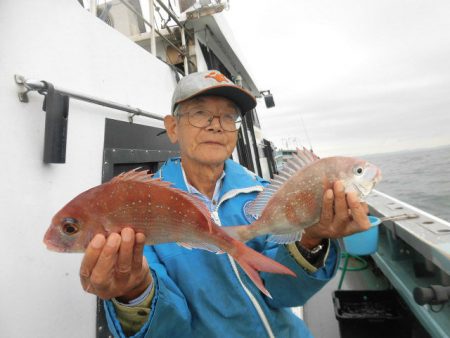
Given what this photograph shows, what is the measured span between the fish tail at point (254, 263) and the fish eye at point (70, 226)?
0.69m

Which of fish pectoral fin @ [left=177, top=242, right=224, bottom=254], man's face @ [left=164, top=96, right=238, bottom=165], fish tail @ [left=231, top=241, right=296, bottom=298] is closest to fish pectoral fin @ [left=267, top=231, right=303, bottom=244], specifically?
fish tail @ [left=231, top=241, right=296, bottom=298]

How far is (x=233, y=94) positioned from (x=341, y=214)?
3.49ft

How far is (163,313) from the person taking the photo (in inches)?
57.5

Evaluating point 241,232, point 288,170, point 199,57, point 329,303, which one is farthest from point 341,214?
point 199,57

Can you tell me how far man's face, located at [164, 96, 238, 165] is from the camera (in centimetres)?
181

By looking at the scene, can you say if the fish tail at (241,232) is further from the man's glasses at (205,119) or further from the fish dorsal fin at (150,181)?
the man's glasses at (205,119)

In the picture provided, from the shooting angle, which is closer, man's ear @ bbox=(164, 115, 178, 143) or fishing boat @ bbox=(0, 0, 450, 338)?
fishing boat @ bbox=(0, 0, 450, 338)

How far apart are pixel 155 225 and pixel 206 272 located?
2.23 feet

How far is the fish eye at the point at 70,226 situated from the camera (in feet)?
3.67

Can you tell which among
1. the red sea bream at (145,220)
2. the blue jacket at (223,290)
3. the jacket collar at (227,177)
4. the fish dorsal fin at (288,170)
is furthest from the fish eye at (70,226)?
the fish dorsal fin at (288,170)

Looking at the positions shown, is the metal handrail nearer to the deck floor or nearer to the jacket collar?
the jacket collar

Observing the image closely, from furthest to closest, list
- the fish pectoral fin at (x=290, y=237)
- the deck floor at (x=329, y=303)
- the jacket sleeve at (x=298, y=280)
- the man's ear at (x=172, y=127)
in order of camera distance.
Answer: the deck floor at (x=329, y=303) → the man's ear at (x=172, y=127) → the jacket sleeve at (x=298, y=280) → the fish pectoral fin at (x=290, y=237)

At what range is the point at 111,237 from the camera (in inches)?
44.7

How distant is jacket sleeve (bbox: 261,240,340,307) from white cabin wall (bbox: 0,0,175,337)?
1.27 meters
